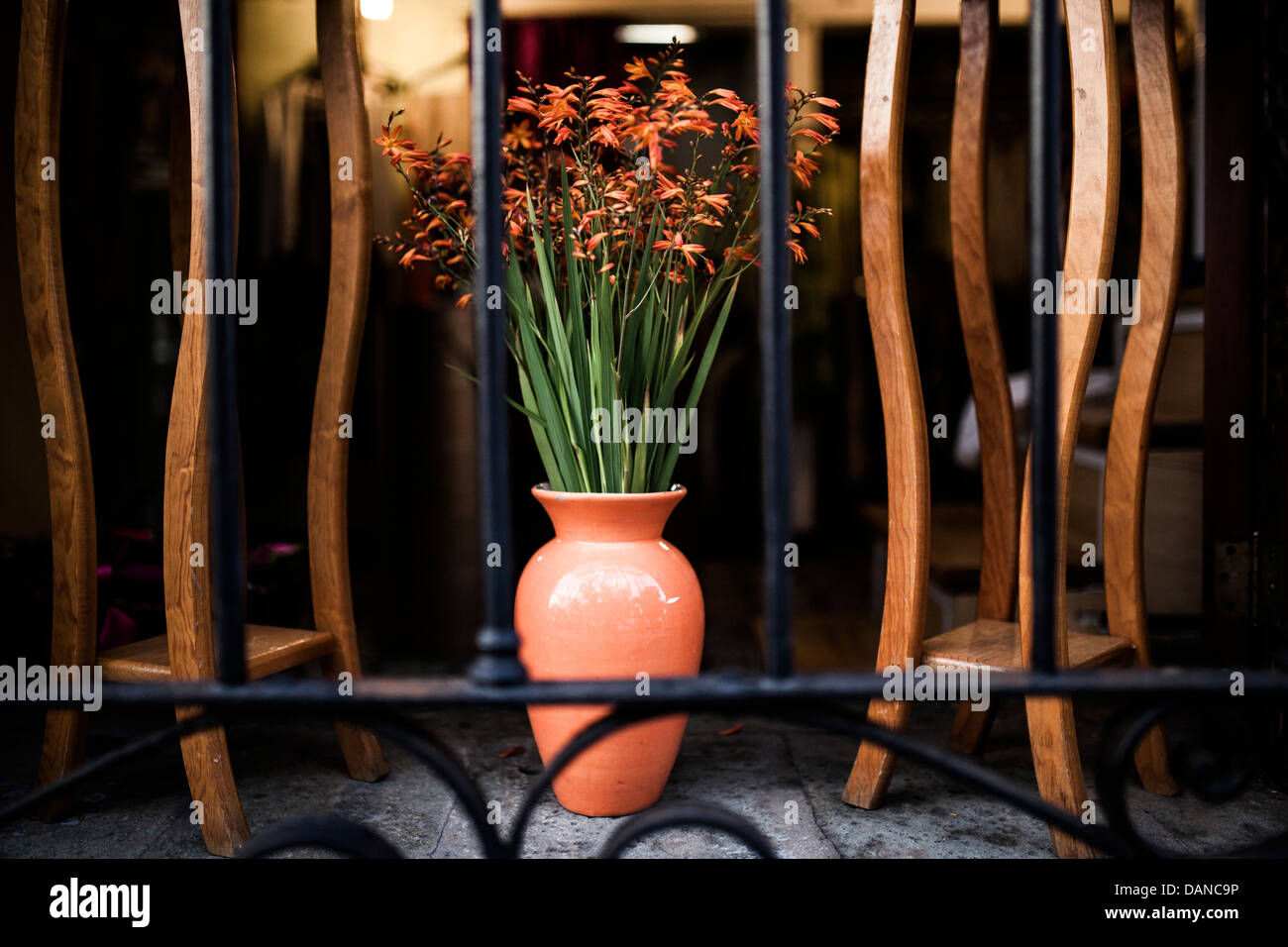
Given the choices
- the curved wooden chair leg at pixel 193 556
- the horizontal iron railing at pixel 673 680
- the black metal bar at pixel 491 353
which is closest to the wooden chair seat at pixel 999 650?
the horizontal iron railing at pixel 673 680

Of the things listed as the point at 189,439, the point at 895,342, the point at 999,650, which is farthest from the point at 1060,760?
the point at 189,439

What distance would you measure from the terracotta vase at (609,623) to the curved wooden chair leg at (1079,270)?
1.86 feet

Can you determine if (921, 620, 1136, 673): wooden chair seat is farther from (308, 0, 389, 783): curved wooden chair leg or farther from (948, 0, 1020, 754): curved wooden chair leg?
(308, 0, 389, 783): curved wooden chair leg

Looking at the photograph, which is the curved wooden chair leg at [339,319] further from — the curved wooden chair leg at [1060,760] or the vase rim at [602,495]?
the curved wooden chair leg at [1060,760]

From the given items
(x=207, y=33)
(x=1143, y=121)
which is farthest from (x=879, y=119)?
(x=207, y=33)

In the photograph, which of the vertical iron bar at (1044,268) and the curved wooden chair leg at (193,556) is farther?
the curved wooden chair leg at (193,556)

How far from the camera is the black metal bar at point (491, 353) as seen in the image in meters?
0.66

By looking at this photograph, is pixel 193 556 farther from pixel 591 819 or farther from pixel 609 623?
pixel 591 819

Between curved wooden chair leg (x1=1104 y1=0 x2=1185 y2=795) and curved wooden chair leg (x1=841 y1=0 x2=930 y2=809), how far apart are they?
390mm

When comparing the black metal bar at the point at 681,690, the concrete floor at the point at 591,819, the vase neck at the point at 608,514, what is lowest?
the concrete floor at the point at 591,819

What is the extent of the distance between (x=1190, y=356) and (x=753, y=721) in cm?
146

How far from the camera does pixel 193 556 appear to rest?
4.63 ft

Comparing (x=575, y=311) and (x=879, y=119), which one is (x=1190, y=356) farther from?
(x=575, y=311)

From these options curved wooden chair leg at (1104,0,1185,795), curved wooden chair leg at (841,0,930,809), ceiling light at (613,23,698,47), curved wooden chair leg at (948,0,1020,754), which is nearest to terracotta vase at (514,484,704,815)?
curved wooden chair leg at (841,0,930,809)
